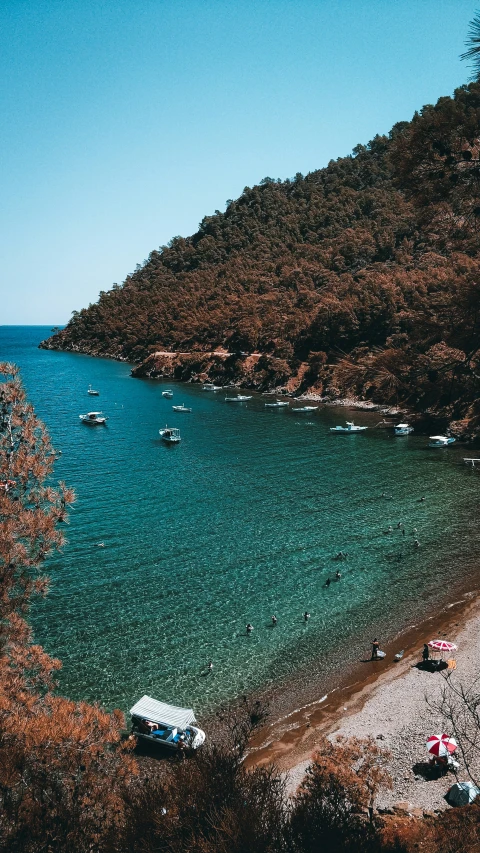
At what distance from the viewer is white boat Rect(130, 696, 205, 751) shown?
64.6 feet

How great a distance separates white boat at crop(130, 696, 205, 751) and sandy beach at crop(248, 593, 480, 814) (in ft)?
7.99

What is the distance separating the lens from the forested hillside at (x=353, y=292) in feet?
29.1

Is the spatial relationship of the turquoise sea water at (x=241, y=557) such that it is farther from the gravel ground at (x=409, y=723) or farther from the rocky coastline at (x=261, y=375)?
the rocky coastline at (x=261, y=375)

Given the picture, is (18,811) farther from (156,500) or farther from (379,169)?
(379,169)

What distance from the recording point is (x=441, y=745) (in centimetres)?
1883

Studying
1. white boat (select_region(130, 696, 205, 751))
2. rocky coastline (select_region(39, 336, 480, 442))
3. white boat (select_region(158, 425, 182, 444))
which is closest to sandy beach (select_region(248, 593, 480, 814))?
white boat (select_region(130, 696, 205, 751))

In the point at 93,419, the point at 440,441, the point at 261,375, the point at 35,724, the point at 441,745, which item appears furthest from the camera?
the point at 261,375

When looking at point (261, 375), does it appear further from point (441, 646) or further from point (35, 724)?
point (35, 724)

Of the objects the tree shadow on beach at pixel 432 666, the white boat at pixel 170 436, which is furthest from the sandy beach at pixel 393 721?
the white boat at pixel 170 436

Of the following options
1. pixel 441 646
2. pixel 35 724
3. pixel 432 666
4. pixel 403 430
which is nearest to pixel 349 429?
pixel 403 430

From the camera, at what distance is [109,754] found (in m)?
12.1

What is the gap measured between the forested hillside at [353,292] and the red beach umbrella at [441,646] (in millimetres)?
11872

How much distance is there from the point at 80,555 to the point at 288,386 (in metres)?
68.7

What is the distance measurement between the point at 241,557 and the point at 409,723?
51.3 ft
